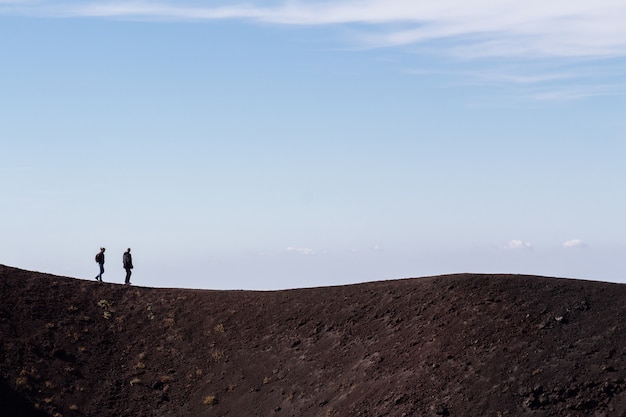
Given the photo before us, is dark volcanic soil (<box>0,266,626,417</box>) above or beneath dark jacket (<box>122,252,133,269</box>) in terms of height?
beneath

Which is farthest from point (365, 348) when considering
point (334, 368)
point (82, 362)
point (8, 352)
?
point (8, 352)

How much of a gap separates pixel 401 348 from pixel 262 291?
534 inches

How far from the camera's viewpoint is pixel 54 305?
50.1 m

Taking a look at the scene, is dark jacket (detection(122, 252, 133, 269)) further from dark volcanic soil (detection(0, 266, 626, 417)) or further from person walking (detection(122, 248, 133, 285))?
dark volcanic soil (detection(0, 266, 626, 417))

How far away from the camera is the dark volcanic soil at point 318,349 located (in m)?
35.4

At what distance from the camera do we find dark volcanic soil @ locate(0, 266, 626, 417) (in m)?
35.4

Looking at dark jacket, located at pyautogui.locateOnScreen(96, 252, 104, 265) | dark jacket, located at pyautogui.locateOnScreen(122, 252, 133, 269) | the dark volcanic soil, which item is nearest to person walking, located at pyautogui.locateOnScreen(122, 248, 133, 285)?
dark jacket, located at pyautogui.locateOnScreen(122, 252, 133, 269)

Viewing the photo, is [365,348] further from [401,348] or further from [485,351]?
[485,351]

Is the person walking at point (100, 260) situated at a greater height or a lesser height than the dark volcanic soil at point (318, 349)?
greater

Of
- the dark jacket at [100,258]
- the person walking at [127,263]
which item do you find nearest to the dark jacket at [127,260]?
the person walking at [127,263]

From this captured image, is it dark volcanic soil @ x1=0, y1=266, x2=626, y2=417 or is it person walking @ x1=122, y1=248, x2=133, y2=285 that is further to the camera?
person walking @ x1=122, y1=248, x2=133, y2=285

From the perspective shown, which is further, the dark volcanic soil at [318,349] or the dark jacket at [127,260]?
the dark jacket at [127,260]

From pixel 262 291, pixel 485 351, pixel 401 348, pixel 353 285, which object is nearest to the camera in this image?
pixel 485 351

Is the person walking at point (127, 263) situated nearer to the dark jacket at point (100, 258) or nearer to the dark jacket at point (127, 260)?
the dark jacket at point (127, 260)
